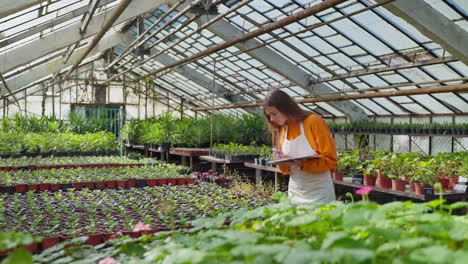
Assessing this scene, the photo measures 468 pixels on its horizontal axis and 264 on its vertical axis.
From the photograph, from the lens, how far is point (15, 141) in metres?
9.25

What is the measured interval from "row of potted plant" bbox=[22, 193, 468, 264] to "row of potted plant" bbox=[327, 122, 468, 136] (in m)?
7.65

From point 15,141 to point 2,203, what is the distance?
233 inches

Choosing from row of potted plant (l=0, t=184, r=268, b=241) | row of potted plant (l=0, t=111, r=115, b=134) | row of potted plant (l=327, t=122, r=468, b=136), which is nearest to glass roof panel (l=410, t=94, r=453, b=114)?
row of potted plant (l=327, t=122, r=468, b=136)

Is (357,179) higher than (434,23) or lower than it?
lower

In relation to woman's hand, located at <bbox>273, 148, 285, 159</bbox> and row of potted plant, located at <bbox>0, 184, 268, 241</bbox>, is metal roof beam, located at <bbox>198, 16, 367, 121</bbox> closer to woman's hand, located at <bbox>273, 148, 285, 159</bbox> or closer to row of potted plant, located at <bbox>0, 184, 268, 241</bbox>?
row of potted plant, located at <bbox>0, 184, 268, 241</bbox>

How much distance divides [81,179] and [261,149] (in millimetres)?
3279

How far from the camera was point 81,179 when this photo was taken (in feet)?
18.2

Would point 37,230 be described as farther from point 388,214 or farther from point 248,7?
point 248,7

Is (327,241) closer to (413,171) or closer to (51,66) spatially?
(413,171)

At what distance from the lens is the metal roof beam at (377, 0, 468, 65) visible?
22.6 ft

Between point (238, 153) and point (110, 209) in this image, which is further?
point (238, 153)

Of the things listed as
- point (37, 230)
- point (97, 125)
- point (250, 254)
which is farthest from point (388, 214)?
point (97, 125)

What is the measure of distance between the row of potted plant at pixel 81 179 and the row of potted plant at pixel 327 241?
11.2 feet

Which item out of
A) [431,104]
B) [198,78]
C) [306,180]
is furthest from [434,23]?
[198,78]
